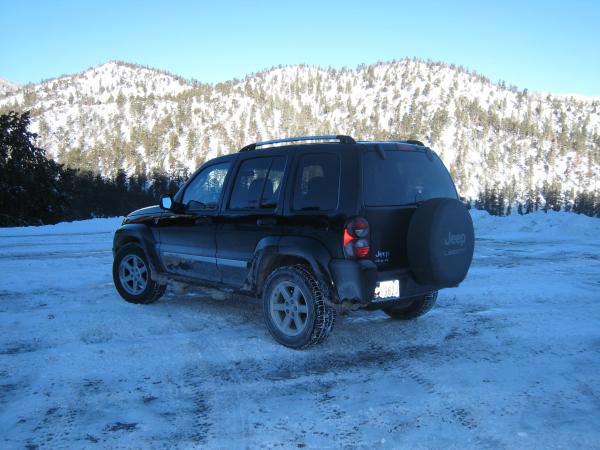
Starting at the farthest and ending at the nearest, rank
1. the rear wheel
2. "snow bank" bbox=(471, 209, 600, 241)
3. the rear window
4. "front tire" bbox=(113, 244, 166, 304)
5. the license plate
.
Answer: "snow bank" bbox=(471, 209, 600, 241) < "front tire" bbox=(113, 244, 166, 304) < the rear wheel < the rear window < the license plate

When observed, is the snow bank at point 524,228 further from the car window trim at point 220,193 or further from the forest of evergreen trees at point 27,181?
the forest of evergreen trees at point 27,181

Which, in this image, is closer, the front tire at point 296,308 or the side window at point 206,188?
the front tire at point 296,308

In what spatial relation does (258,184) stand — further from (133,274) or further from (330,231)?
(133,274)

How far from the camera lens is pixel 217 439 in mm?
2998

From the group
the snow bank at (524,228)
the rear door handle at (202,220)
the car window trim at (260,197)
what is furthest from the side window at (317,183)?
the snow bank at (524,228)

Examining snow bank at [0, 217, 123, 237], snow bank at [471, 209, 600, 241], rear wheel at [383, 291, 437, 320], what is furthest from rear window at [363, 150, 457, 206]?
snow bank at [0, 217, 123, 237]

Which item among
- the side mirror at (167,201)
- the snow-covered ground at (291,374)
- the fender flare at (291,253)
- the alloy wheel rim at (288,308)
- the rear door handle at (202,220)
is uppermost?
the side mirror at (167,201)

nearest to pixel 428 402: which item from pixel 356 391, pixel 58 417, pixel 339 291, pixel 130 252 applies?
pixel 356 391

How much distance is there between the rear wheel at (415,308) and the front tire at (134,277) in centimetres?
303

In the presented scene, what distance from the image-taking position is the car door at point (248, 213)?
4957 mm

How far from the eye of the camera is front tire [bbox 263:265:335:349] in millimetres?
4477

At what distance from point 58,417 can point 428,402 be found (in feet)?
8.25

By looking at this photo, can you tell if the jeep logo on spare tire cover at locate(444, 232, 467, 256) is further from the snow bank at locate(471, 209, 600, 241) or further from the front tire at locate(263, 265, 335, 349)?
the snow bank at locate(471, 209, 600, 241)

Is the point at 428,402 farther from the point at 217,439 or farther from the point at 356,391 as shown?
the point at 217,439
